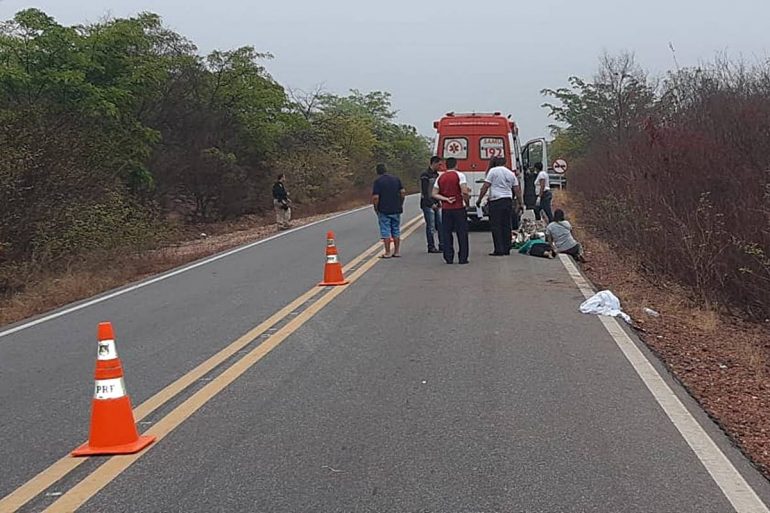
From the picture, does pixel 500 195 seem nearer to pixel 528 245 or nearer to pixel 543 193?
pixel 528 245

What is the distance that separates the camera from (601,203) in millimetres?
19922

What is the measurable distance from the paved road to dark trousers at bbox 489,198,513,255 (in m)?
4.37

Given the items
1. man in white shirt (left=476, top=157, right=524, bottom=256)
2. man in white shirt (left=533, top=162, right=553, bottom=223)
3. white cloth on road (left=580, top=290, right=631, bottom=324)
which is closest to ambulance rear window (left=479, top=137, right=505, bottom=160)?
man in white shirt (left=533, top=162, right=553, bottom=223)

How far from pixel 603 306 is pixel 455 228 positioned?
4855mm

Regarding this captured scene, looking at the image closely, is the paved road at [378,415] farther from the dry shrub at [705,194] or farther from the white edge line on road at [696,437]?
the dry shrub at [705,194]

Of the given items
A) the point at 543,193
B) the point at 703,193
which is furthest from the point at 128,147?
the point at 703,193

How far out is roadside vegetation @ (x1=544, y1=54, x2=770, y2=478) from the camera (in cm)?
768

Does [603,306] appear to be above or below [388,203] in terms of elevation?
below

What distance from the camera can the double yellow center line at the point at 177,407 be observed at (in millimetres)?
4789

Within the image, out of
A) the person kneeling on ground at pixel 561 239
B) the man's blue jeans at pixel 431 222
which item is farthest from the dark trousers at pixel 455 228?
the person kneeling on ground at pixel 561 239

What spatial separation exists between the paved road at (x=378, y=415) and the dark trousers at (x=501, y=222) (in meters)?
4.37

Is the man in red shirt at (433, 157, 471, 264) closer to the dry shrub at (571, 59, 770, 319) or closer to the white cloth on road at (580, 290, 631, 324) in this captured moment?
the dry shrub at (571, 59, 770, 319)

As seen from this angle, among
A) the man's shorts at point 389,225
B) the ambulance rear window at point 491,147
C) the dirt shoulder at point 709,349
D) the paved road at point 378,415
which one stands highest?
the ambulance rear window at point 491,147

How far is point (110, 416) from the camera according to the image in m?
5.50
